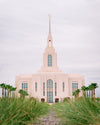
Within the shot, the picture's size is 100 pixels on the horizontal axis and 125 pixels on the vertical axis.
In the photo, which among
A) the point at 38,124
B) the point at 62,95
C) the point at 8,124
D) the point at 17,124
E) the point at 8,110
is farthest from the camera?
the point at 62,95

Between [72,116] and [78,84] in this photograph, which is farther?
[78,84]

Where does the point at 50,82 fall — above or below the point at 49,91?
above

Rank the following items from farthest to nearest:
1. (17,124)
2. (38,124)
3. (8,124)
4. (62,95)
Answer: (62,95), (38,124), (17,124), (8,124)

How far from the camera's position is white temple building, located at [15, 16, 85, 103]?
156 feet

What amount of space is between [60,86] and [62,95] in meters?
2.39

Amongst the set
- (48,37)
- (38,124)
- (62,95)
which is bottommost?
(62,95)

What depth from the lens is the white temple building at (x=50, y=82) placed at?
47.6 m

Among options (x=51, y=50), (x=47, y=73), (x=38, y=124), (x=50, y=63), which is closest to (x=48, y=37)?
(x=51, y=50)

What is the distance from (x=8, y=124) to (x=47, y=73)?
144 ft

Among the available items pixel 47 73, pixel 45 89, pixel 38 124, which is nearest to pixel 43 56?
pixel 47 73

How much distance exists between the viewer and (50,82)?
159 ft

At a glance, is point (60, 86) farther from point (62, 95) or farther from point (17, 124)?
point (17, 124)

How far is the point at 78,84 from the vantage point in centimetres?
5009

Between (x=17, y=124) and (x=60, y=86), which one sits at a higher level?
(x=17, y=124)
